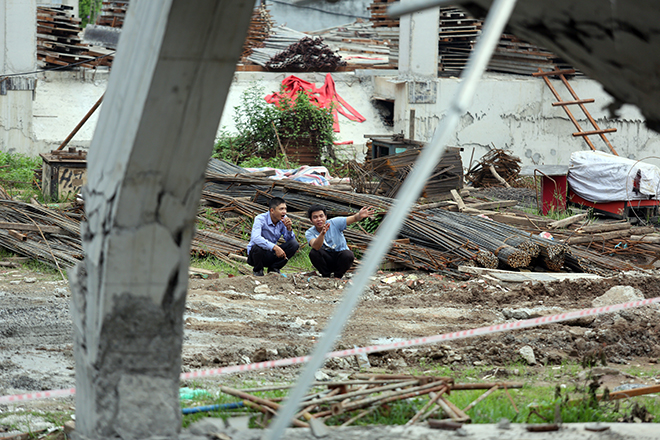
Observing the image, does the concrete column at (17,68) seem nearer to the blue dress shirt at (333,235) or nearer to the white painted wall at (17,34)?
the white painted wall at (17,34)

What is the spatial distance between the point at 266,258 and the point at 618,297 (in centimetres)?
436

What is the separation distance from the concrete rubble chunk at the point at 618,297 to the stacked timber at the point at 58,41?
14.5 m

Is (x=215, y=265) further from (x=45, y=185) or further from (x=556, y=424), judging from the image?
(x=556, y=424)

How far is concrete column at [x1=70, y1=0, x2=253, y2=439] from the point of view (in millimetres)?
2254

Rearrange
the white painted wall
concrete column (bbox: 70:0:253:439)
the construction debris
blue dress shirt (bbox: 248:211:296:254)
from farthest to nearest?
the white painted wall
blue dress shirt (bbox: 248:211:296:254)
the construction debris
concrete column (bbox: 70:0:253:439)

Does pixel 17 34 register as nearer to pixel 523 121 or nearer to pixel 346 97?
pixel 346 97

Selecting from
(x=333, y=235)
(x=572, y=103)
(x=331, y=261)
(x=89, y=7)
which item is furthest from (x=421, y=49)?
(x=89, y=7)

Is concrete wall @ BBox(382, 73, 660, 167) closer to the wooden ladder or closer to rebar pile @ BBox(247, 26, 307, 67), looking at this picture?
the wooden ladder

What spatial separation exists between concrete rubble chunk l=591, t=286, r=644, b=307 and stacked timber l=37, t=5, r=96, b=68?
47.5 ft

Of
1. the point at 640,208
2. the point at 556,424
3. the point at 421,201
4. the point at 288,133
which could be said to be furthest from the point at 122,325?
the point at 288,133

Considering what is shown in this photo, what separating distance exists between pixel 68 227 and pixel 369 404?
284 inches

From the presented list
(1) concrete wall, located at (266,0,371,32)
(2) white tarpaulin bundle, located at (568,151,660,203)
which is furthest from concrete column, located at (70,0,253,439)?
(1) concrete wall, located at (266,0,371,32)

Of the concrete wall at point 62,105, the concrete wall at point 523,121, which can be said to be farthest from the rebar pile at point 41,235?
the concrete wall at point 523,121

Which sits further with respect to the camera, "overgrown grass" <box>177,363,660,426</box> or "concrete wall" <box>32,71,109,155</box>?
"concrete wall" <box>32,71,109,155</box>
